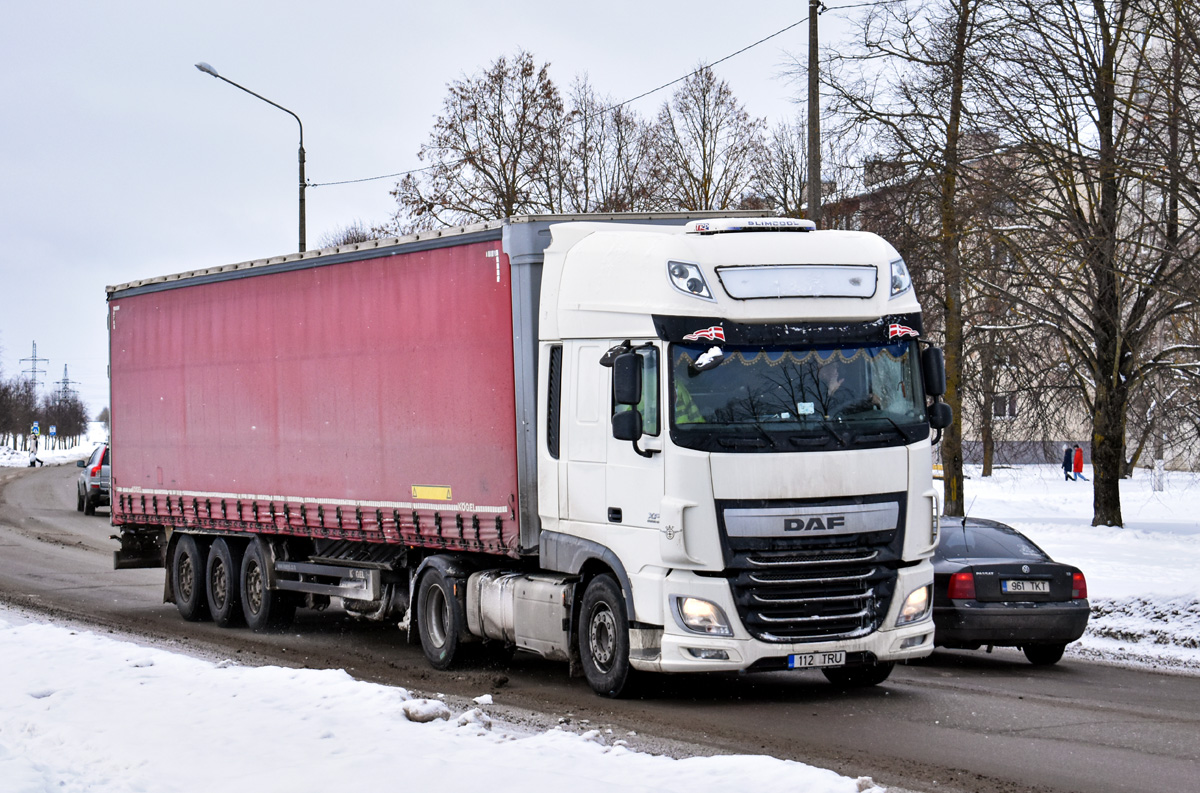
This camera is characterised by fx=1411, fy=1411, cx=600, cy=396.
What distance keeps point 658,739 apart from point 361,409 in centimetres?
564

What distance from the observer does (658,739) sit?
8406 mm

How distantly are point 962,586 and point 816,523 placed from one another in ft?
9.19

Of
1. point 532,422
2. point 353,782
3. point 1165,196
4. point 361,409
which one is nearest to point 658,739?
point 353,782

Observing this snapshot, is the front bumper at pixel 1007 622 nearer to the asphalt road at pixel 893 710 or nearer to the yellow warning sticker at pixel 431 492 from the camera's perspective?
the asphalt road at pixel 893 710

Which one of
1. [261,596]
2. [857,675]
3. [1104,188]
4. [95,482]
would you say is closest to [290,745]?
[857,675]

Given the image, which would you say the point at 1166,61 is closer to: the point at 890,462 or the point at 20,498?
the point at 890,462

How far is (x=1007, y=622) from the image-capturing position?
11492 mm

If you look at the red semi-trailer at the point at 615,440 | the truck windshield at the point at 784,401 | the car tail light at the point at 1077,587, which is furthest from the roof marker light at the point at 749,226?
the car tail light at the point at 1077,587

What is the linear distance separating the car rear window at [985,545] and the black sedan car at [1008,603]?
0.14 metres

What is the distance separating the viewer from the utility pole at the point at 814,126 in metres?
17.3

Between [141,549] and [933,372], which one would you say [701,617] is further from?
[141,549]

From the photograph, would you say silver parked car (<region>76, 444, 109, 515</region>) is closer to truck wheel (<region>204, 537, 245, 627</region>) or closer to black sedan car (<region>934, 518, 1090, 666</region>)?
truck wheel (<region>204, 537, 245, 627</region>)

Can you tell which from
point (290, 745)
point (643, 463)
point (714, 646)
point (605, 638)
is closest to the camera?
point (290, 745)

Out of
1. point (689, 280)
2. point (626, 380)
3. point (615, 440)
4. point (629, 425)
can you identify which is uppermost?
point (689, 280)
